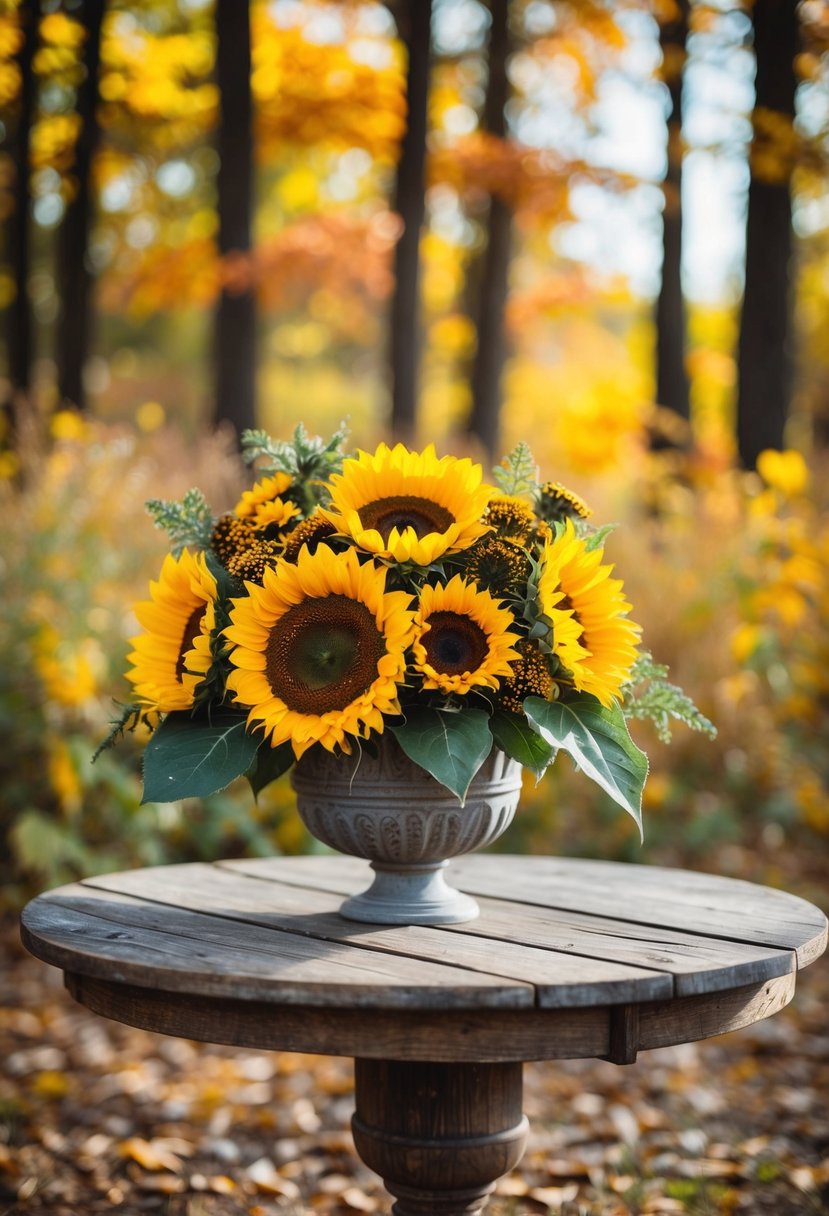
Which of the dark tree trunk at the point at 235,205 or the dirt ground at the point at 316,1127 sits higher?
the dark tree trunk at the point at 235,205

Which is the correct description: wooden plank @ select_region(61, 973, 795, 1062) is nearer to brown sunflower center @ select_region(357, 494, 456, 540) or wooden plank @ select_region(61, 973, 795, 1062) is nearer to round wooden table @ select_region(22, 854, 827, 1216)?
round wooden table @ select_region(22, 854, 827, 1216)

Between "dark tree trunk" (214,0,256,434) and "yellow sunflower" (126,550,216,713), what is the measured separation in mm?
6079

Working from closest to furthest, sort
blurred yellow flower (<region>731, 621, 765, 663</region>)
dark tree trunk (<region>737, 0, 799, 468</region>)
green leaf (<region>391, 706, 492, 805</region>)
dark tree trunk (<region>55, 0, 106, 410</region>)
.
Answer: green leaf (<region>391, 706, 492, 805</region>), blurred yellow flower (<region>731, 621, 765, 663</region>), dark tree trunk (<region>737, 0, 799, 468</region>), dark tree trunk (<region>55, 0, 106, 410</region>)

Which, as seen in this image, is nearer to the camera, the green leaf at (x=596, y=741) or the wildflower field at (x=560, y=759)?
the green leaf at (x=596, y=741)

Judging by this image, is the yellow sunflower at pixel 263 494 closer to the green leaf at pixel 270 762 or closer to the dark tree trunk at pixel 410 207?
the green leaf at pixel 270 762

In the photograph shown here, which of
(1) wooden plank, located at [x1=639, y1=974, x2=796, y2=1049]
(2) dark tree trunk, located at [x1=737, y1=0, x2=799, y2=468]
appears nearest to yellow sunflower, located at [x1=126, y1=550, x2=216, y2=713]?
(1) wooden plank, located at [x1=639, y1=974, x2=796, y2=1049]

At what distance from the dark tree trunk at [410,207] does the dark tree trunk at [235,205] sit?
1243mm

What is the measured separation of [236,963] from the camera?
187 centimetres

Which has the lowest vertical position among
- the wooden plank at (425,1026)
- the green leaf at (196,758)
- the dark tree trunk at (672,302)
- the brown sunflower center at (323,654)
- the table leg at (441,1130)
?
the table leg at (441,1130)

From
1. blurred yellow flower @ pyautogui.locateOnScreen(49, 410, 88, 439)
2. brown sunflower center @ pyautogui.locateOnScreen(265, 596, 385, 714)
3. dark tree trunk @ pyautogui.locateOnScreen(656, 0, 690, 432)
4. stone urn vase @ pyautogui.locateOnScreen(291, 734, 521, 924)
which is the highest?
dark tree trunk @ pyautogui.locateOnScreen(656, 0, 690, 432)

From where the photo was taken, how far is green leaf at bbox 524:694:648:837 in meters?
1.94

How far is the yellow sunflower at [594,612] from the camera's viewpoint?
203 cm

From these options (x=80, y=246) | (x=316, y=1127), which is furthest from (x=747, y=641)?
(x=80, y=246)

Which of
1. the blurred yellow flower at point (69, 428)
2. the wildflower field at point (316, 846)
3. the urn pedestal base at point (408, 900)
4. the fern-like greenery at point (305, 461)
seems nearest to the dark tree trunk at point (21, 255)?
the blurred yellow flower at point (69, 428)
